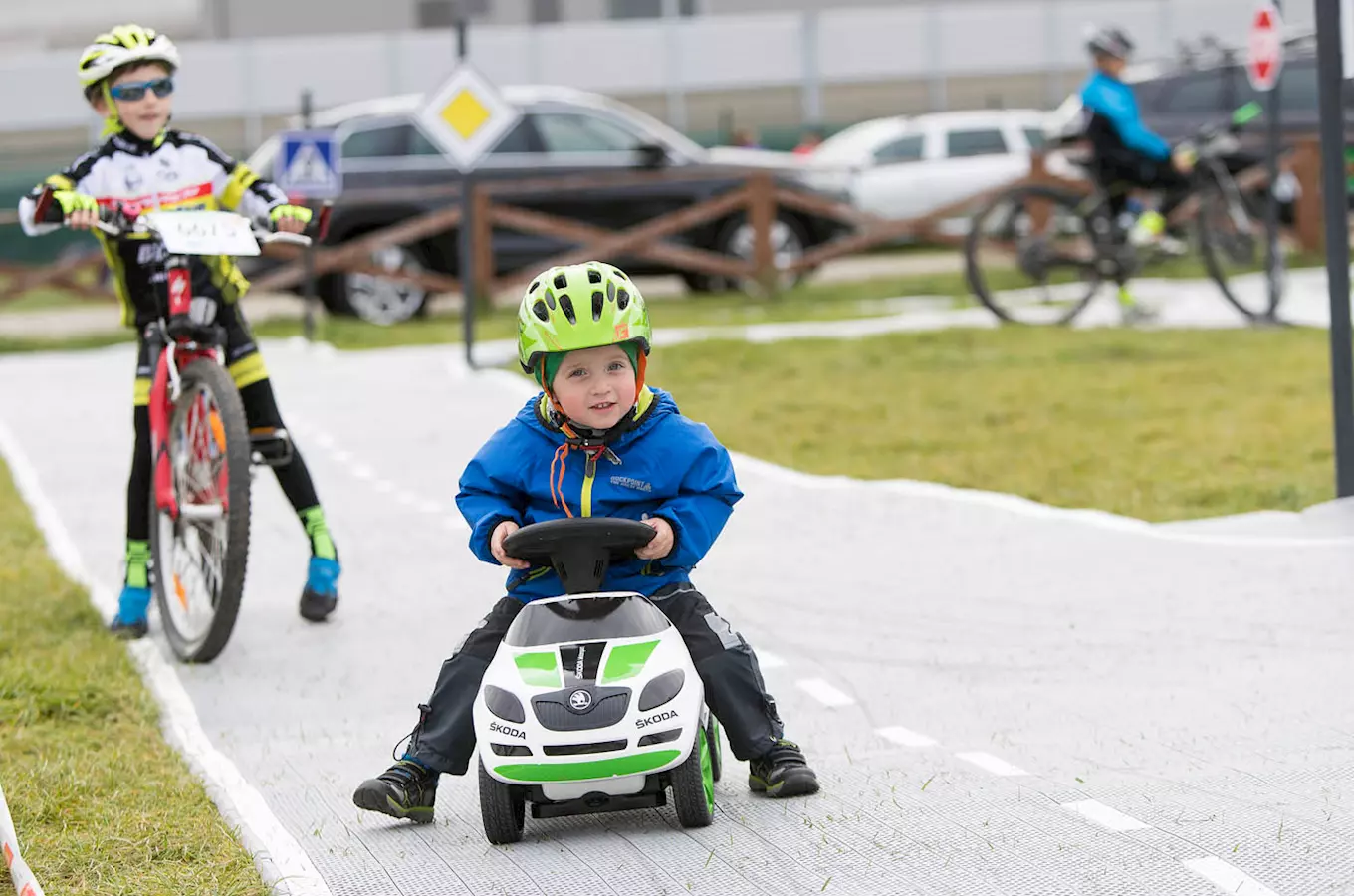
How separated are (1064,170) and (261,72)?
20.1 m

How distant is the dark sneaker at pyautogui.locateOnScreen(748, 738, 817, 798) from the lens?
4.52 m

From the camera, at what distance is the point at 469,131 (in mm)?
13305

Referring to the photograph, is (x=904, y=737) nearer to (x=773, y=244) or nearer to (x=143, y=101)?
(x=143, y=101)

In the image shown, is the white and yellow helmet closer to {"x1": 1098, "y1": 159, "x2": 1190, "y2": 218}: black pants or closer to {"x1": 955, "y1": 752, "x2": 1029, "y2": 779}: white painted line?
{"x1": 955, "y1": 752, "x2": 1029, "y2": 779}: white painted line

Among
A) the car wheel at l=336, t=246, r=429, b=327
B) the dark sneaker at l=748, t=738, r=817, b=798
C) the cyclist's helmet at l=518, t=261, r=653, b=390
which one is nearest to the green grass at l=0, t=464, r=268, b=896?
the dark sneaker at l=748, t=738, r=817, b=798

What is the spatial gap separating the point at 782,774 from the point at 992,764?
516 mm

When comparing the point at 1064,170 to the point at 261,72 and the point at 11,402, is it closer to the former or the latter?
the point at 11,402

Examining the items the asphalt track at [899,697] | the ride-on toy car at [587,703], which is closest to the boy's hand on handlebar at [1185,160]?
the asphalt track at [899,697]

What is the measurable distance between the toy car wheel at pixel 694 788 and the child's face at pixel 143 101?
3.08 m

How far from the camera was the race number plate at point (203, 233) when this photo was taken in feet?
19.9

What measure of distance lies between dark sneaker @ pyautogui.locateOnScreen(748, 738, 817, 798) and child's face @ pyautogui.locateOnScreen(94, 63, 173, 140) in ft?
9.91

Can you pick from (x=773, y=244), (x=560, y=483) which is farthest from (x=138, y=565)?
(x=773, y=244)

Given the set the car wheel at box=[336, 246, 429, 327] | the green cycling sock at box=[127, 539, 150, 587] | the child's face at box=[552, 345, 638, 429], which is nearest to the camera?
the child's face at box=[552, 345, 638, 429]

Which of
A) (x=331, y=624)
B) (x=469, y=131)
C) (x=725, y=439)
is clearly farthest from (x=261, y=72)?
(x=331, y=624)
